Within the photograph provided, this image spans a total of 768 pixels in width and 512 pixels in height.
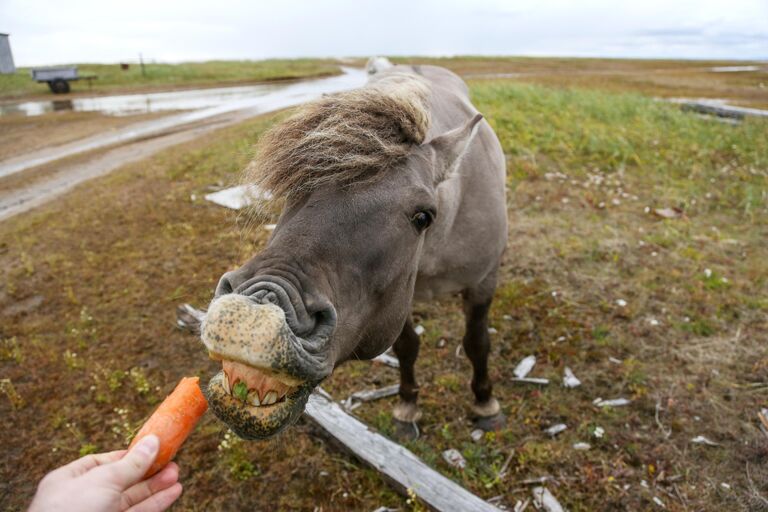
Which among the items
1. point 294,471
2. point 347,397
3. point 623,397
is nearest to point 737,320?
point 623,397

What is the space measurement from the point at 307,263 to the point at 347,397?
3.29 meters

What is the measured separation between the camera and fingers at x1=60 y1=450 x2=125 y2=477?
2.41 meters

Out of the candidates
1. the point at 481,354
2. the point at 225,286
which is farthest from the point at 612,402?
the point at 225,286

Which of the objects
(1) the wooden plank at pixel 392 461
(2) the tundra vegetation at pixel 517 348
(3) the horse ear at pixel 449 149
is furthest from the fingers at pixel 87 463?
(3) the horse ear at pixel 449 149

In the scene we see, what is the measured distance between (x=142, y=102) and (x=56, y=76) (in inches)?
416

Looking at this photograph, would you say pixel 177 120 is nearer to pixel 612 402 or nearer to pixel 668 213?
pixel 668 213

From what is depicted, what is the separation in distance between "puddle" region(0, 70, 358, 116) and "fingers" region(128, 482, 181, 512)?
80.5 ft

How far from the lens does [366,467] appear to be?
161 inches

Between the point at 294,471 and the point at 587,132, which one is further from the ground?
the point at 587,132

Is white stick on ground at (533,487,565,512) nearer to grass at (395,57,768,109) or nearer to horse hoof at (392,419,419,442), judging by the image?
horse hoof at (392,419,419,442)

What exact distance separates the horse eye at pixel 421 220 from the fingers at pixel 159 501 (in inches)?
85.5

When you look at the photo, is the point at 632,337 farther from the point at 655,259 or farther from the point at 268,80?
the point at 268,80

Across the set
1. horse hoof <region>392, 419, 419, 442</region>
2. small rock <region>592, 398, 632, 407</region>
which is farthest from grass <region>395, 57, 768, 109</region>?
horse hoof <region>392, 419, 419, 442</region>

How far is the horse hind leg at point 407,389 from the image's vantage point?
4668 millimetres
